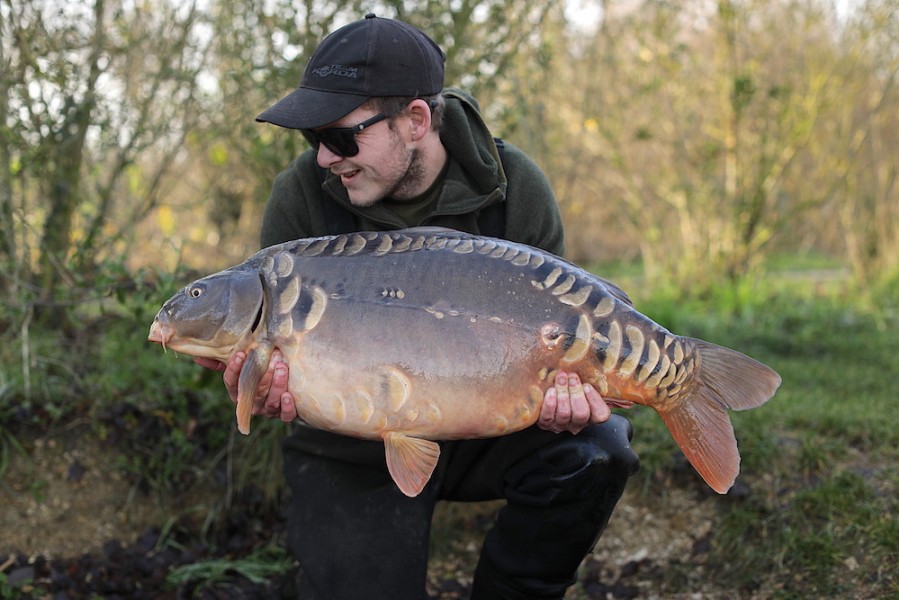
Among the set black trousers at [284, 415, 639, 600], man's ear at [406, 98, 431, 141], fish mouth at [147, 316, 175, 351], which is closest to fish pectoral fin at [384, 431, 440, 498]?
black trousers at [284, 415, 639, 600]

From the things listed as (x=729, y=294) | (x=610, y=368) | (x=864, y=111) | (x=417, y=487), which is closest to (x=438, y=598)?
(x=417, y=487)

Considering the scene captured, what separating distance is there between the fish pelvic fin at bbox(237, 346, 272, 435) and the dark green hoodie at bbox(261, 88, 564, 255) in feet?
1.78

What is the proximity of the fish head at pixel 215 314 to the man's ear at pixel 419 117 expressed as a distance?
1.97ft

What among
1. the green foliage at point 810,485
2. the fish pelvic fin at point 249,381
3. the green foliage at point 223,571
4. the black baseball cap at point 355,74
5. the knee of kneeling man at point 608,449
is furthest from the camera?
the green foliage at point 223,571

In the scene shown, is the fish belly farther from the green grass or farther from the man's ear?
the green grass

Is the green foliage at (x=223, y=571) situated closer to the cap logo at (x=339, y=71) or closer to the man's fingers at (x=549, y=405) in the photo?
the man's fingers at (x=549, y=405)

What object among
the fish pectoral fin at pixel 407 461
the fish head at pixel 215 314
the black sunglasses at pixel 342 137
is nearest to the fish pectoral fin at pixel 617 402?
the fish pectoral fin at pixel 407 461

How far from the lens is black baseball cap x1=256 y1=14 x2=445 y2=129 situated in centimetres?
203

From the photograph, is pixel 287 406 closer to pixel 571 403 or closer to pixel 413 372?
pixel 413 372

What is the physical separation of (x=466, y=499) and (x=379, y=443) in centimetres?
27

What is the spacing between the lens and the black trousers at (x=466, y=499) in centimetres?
192

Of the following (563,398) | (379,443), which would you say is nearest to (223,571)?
(379,443)

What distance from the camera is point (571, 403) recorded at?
1.74 meters

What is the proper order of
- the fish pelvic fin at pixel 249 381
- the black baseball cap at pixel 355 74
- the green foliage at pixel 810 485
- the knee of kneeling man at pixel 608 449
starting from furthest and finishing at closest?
1. the green foliage at pixel 810 485
2. the black baseball cap at pixel 355 74
3. the knee of kneeling man at pixel 608 449
4. the fish pelvic fin at pixel 249 381
